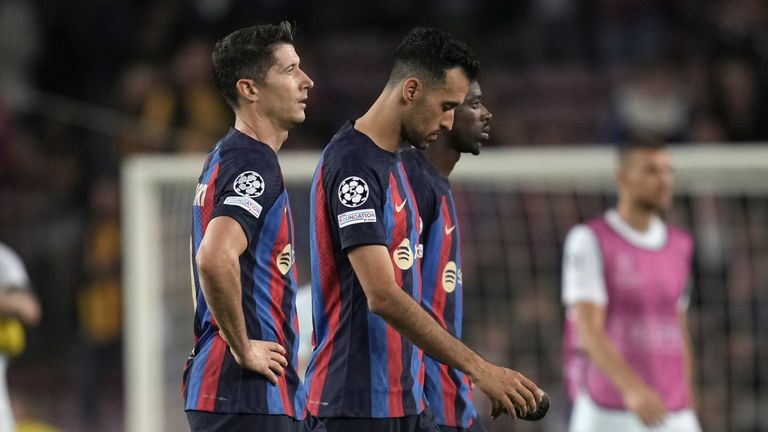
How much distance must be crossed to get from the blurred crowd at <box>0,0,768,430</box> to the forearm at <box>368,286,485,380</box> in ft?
21.0

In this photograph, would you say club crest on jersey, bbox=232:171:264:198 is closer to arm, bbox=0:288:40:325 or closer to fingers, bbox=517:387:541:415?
fingers, bbox=517:387:541:415

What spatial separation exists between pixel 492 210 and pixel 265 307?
15.1ft

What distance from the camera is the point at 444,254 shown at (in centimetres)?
479

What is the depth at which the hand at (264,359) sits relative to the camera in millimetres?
4008

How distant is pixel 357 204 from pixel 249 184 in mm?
317

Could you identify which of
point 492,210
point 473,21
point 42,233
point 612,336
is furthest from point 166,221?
point 473,21

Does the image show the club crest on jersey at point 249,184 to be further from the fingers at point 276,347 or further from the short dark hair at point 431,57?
the short dark hair at point 431,57

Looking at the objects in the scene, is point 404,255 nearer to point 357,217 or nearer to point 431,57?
point 357,217

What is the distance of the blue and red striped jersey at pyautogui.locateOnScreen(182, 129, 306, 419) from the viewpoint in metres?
4.05

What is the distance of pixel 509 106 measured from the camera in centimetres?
1180

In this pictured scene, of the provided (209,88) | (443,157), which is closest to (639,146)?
(443,157)

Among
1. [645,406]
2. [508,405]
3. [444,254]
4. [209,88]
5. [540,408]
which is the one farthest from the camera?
[209,88]

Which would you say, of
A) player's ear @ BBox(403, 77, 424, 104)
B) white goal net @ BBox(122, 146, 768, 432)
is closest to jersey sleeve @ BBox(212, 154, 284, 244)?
player's ear @ BBox(403, 77, 424, 104)

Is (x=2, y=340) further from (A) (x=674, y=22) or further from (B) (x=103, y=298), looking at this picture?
(A) (x=674, y=22)
